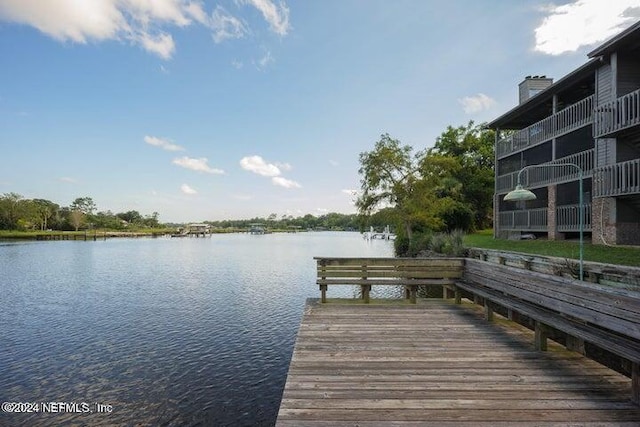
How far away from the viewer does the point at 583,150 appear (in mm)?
18781

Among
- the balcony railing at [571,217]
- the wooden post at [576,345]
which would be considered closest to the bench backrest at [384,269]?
the wooden post at [576,345]

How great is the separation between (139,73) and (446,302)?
1253 inches

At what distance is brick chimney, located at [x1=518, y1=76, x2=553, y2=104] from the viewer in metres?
24.7

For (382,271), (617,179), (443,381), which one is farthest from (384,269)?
(617,179)

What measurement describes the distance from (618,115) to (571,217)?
6.05 m

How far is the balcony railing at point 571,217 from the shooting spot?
17062 mm

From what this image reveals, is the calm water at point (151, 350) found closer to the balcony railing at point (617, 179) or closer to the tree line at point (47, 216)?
the balcony railing at point (617, 179)

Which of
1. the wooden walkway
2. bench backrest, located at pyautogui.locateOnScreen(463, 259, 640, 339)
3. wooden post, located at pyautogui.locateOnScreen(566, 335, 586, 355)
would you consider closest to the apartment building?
bench backrest, located at pyautogui.locateOnScreen(463, 259, 640, 339)

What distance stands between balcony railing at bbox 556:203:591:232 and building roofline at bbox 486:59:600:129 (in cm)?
625

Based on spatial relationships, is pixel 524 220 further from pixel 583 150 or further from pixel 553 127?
pixel 553 127

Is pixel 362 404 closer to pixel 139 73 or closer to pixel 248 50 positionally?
pixel 248 50

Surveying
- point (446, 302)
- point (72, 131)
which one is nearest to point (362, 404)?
point (446, 302)

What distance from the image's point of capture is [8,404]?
6207 millimetres

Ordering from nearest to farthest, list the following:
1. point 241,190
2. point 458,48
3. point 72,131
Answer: point 458,48
point 72,131
point 241,190
